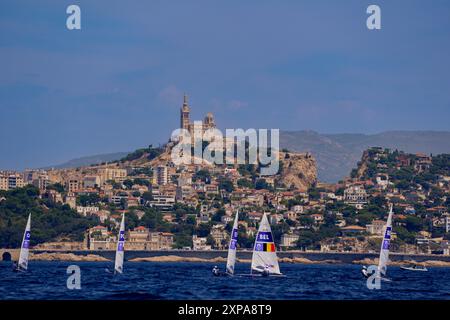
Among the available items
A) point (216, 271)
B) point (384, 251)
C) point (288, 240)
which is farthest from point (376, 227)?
point (384, 251)

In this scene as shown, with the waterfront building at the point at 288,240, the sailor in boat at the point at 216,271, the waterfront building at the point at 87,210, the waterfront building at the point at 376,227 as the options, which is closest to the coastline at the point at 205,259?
the waterfront building at the point at 288,240

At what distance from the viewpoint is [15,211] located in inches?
7126

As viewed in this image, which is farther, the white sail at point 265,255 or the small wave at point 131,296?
the white sail at point 265,255

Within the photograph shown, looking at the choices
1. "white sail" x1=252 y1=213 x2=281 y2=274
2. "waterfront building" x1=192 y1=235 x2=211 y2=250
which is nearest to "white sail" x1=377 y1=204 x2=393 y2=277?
"white sail" x1=252 y1=213 x2=281 y2=274

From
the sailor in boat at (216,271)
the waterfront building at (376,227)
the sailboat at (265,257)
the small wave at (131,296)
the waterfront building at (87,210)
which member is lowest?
the small wave at (131,296)

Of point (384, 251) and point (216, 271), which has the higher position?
point (384, 251)

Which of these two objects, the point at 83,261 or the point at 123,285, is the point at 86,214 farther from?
the point at 123,285

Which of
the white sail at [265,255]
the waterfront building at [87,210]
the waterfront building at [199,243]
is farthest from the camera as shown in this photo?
the waterfront building at [87,210]

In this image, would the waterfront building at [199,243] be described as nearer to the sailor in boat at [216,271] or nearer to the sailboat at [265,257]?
the sailor in boat at [216,271]

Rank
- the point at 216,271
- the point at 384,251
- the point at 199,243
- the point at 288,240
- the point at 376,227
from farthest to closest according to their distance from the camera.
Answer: the point at 376,227, the point at 199,243, the point at 288,240, the point at 216,271, the point at 384,251

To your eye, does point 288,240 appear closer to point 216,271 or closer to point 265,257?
point 216,271

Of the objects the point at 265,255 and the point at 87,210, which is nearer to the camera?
the point at 265,255

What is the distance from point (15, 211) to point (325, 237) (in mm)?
44743
